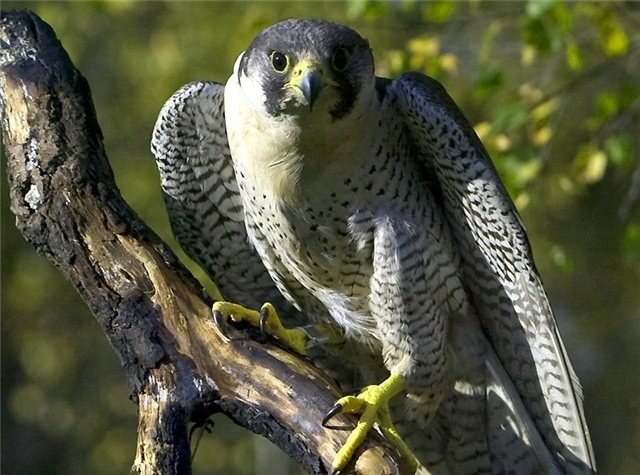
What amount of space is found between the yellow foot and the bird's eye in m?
1.22

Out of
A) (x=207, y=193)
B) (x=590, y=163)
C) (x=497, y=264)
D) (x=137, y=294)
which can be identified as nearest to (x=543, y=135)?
(x=590, y=163)

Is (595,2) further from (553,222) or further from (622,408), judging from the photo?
(622,408)

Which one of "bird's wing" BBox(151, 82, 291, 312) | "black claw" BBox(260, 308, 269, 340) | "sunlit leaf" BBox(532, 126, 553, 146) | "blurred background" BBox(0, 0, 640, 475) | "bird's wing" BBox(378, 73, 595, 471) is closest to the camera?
"black claw" BBox(260, 308, 269, 340)

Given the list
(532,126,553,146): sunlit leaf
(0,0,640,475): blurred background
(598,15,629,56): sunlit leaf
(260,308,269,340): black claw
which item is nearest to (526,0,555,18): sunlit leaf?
(598,15,629,56): sunlit leaf

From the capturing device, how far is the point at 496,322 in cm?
446

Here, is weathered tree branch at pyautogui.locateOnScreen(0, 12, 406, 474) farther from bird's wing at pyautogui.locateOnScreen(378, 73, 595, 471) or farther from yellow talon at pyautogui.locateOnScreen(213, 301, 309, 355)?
bird's wing at pyautogui.locateOnScreen(378, 73, 595, 471)

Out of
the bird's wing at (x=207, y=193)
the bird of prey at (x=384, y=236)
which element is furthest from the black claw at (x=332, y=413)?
the bird's wing at (x=207, y=193)

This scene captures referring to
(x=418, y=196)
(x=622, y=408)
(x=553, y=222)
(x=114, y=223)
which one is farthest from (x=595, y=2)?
(x=622, y=408)

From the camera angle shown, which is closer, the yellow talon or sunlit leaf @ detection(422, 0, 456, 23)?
the yellow talon

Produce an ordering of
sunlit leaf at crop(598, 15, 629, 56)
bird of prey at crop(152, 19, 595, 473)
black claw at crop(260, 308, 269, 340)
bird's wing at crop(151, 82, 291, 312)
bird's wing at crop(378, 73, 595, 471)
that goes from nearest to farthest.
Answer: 1. black claw at crop(260, 308, 269, 340)
2. bird of prey at crop(152, 19, 595, 473)
3. bird's wing at crop(378, 73, 595, 471)
4. bird's wing at crop(151, 82, 291, 312)
5. sunlit leaf at crop(598, 15, 629, 56)

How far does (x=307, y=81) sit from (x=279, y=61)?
8.0 inches

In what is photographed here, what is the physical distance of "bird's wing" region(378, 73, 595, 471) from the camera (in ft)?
13.6

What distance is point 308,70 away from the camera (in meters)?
3.84

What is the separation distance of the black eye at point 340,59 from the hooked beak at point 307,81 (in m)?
0.09
